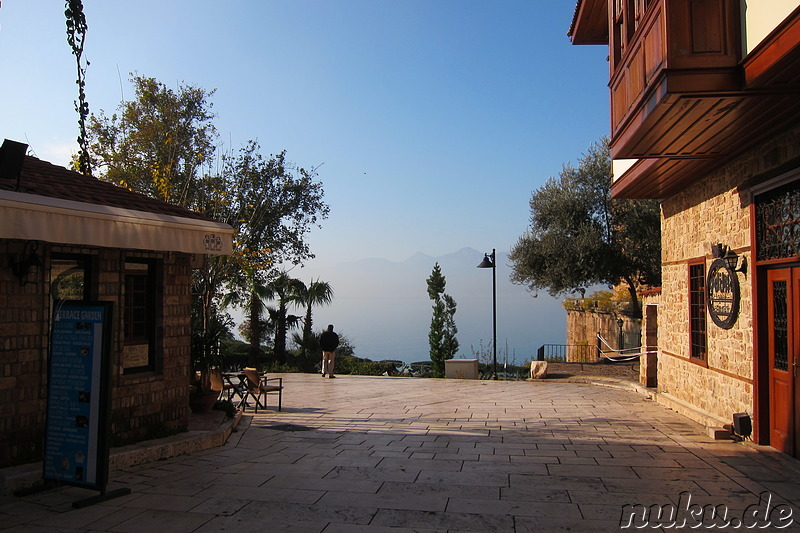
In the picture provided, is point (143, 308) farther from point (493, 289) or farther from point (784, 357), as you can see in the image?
point (493, 289)

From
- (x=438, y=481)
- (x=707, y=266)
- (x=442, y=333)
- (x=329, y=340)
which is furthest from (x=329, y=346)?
(x=438, y=481)

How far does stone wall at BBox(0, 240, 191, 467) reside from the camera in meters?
5.74

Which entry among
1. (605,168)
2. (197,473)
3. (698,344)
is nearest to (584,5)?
(698,344)

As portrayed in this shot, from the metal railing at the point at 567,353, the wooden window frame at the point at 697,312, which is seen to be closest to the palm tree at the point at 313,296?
the metal railing at the point at 567,353

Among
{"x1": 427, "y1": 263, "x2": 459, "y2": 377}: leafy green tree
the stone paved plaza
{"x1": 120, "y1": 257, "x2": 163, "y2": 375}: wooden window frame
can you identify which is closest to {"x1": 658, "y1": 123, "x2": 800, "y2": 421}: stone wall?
the stone paved plaza

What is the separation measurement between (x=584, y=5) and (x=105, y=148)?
16.8 meters

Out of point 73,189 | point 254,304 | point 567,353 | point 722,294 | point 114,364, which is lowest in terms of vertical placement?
point 567,353

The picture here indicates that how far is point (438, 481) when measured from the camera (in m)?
5.71

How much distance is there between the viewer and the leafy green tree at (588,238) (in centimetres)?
2102

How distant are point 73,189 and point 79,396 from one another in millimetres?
2804

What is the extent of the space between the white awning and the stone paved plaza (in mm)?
2400

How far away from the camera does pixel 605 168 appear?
22.0 m

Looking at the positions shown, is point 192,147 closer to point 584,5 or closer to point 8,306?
point 584,5

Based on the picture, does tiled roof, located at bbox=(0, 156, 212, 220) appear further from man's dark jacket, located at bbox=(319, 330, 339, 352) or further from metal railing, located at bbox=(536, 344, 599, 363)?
metal railing, located at bbox=(536, 344, 599, 363)
